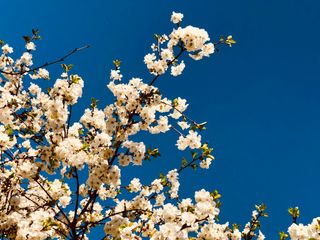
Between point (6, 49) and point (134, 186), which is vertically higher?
point (6, 49)

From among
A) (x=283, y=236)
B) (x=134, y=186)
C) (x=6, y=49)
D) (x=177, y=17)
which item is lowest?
(x=283, y=236)

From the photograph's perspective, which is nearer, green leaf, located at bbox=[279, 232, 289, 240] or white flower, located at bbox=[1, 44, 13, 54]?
green leaf, located at bbox=[279, 232, 289, 240]

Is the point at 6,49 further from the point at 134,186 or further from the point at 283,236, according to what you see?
the point at 283,236

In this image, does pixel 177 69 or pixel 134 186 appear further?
pixel 134 186

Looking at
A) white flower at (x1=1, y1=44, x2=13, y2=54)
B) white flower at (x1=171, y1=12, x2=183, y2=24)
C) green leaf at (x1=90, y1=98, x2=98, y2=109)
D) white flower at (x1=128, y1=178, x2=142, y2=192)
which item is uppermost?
white flower at (x1=1, y1=44, x2=13, y2=54)

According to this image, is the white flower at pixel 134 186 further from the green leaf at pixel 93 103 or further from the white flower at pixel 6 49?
the white flower at pixel 6 49

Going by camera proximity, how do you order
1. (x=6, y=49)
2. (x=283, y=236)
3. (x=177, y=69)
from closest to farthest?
(x=283, y=236) < (x=177, y=69) < (x=6, y=49)

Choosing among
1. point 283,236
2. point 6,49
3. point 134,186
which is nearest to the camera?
point 283,236

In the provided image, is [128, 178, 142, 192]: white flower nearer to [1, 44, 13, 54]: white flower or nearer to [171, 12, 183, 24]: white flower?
[171, 12, 183, 24]: white flower

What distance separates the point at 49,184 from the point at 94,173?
5.02 feet

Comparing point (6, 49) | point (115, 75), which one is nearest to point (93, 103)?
point (115, 75)

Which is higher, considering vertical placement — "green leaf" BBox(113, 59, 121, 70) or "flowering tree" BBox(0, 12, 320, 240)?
"green leaf" BBox(113, 59, 121, 70)

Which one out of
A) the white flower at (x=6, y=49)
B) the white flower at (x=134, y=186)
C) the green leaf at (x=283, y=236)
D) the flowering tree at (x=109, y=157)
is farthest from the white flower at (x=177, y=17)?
the white flower at (x=6, y=49)

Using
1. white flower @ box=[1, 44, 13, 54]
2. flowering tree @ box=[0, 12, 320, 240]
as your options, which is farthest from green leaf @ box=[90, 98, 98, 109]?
white flower @ box=[1, 44, 13, 54]
